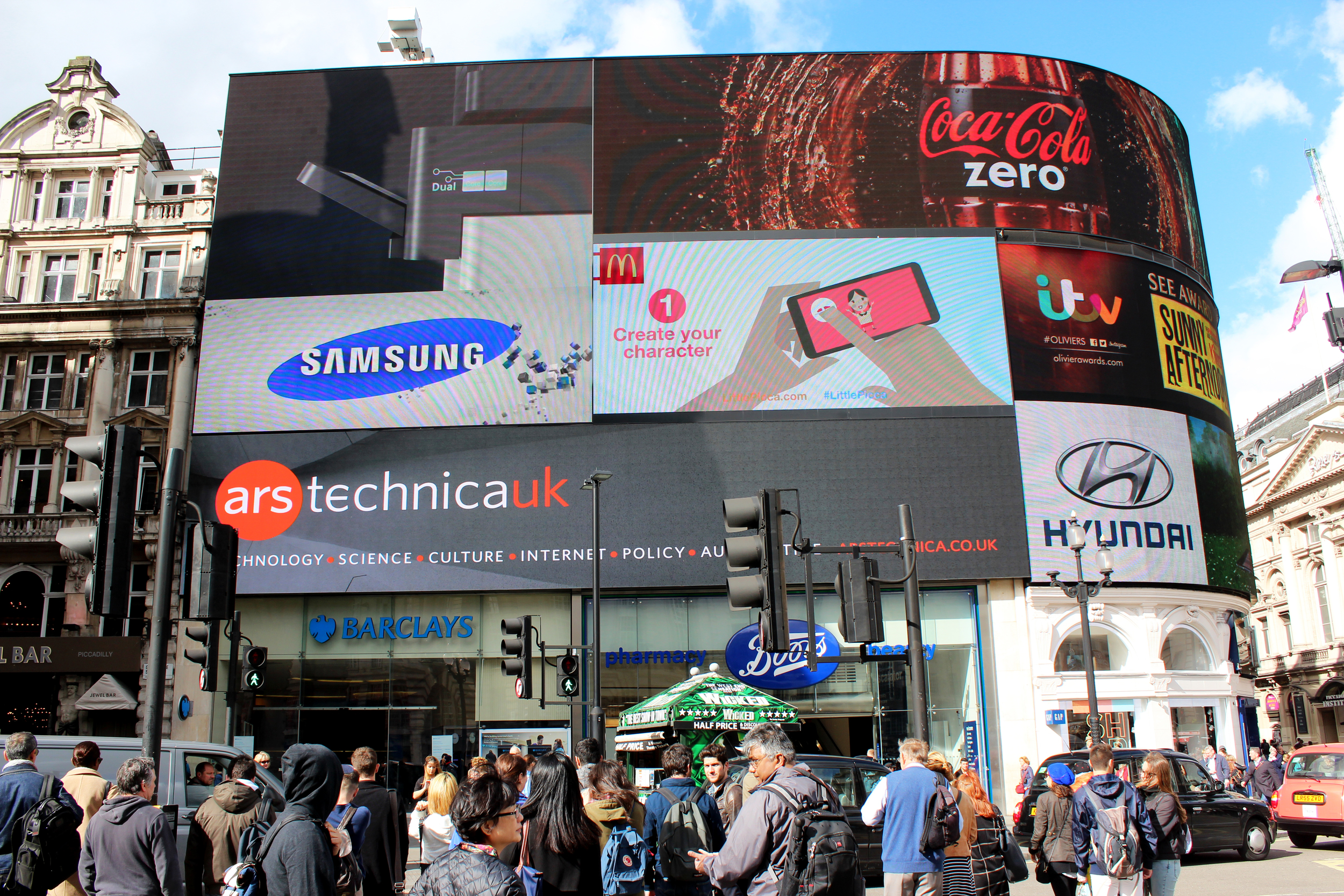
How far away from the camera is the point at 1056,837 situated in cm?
1107

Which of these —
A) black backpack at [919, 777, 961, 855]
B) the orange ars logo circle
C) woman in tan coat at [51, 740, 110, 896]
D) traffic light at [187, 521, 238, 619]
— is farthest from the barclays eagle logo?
black backpack at [919, 777, 961, 855]

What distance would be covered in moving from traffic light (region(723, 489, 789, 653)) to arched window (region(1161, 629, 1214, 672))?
25695mm

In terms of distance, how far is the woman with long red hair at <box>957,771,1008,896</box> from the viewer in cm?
922

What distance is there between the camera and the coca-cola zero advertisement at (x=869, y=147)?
3306 centimetres

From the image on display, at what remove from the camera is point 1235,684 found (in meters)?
32.3

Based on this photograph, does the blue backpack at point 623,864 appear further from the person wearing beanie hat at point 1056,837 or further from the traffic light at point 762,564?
the person wearing beanie hat at point 1056,837

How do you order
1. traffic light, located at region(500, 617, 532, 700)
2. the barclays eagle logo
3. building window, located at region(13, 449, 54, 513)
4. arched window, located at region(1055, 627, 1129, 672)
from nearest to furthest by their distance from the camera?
traffic light, located at region(500, 617, 532, 700), arched window, located at region(1055, 627, 1129, 672), the barclays eagle logo, building window, located at region(13, 449, 54, 513)

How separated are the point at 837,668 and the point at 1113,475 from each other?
9.43 m

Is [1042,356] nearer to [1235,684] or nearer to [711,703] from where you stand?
[1235,684]

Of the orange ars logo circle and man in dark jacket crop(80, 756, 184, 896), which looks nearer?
man in dark jacket crop(80, 756, 184, 896)

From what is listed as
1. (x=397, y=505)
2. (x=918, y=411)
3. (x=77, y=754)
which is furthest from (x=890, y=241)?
(x=77, y=754)

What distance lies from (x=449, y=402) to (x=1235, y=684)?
23671 mm

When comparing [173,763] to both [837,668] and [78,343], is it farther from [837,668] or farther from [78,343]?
[78,343]

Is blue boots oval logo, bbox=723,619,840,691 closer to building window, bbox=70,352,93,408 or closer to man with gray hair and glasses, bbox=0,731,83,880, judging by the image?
building window, bbox=70,352,93,408
